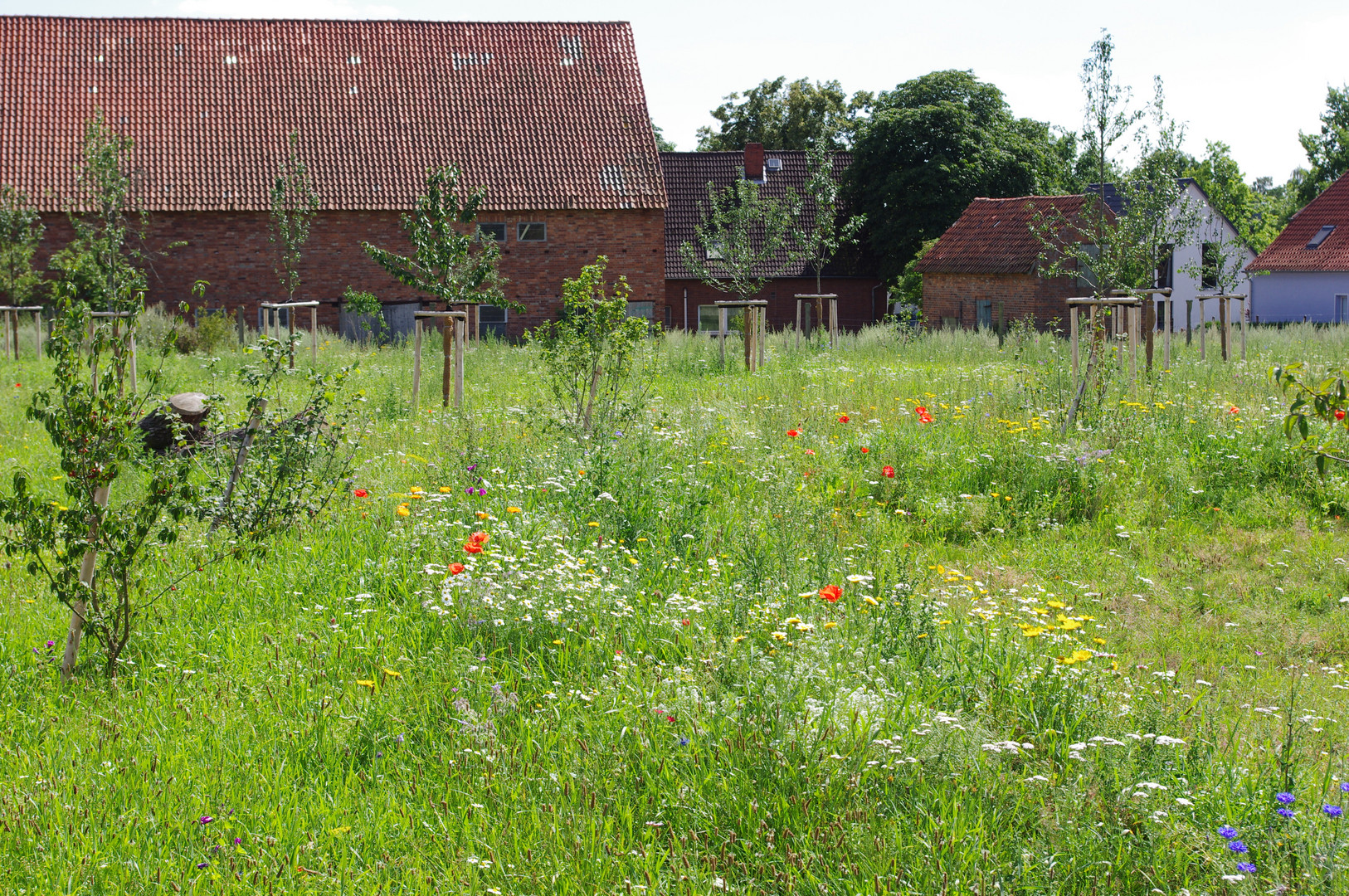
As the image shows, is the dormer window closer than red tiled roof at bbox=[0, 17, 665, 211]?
No

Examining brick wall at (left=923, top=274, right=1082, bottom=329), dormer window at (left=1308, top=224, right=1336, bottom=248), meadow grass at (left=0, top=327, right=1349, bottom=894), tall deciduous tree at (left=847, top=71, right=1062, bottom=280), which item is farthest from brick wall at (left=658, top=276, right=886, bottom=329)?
meadow grass at (left=0, top=327, right=1349, bottom=894)

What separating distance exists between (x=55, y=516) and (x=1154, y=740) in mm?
4202

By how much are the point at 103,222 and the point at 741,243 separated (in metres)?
16.8

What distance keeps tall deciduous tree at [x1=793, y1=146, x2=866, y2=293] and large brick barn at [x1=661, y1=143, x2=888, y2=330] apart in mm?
430

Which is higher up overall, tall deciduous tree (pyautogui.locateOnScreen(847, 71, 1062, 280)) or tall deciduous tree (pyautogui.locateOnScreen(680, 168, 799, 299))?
tall deciduous tree (pyautogui.locateOnScreen(847, 71, 1062, 280))

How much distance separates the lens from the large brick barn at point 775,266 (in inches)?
1592

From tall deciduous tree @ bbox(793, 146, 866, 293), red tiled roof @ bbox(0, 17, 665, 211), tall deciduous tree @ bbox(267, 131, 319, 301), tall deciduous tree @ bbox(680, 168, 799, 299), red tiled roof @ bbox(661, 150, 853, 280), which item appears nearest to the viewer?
tall deciduous tree @ bbox(267, 131, 319, 301)

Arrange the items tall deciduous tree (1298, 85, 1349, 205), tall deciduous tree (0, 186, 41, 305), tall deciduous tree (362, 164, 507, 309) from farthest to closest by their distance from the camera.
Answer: tall deciduous tree (1298, 85, 1349, 205) < tall deciduous tree (0, 186, 41, 305) < tall deciduous tree (362, 164, 507, 309)

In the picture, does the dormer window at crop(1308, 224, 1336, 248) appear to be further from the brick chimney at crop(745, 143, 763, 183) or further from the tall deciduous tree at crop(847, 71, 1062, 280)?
the brick chimney at crop(745, 143, 763, 183)

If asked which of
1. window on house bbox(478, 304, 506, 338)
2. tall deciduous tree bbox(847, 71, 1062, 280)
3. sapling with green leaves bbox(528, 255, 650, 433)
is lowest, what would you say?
sapling with green leaves bbox(528, 255, 650, 433)

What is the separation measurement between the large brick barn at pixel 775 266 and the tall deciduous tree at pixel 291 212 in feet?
45.3

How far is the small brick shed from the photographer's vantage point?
110ft

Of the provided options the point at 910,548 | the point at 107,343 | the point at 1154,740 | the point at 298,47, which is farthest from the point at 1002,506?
the point at 298,47

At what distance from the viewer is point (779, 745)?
3400 millimetres
